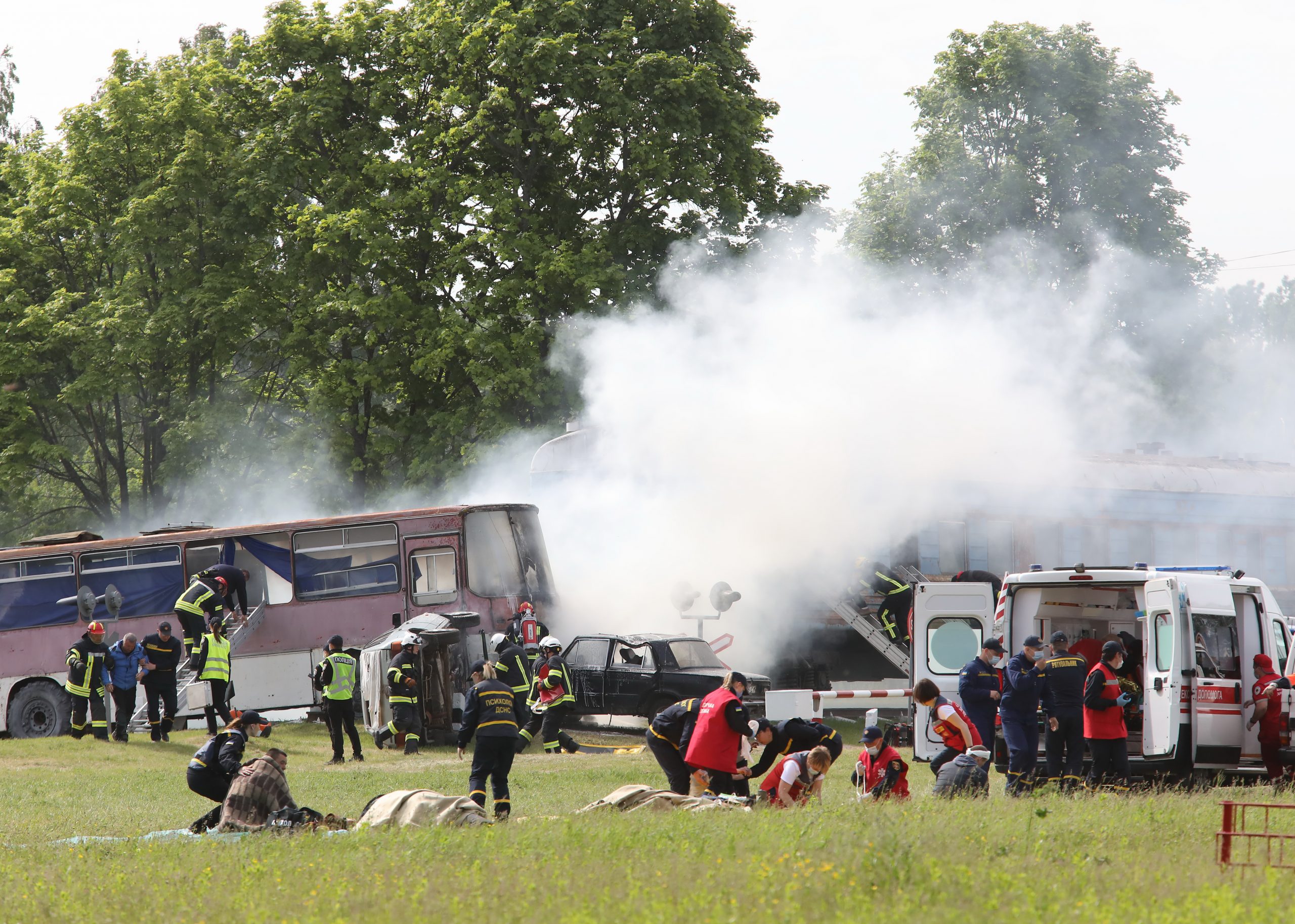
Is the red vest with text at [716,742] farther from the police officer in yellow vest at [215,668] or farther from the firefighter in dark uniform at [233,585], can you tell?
the firefighter in dark uniform at [233,585]

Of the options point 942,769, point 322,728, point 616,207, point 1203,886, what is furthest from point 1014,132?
point 1203,886

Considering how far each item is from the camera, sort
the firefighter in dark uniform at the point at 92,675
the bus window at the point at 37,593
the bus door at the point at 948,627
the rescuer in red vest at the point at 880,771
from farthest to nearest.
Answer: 1. the bus window at the point at 37,593
2. the firefighter in dark uniform at the point at 92,675
3. the bus door at the point at 948,627
4. the rescuer in red vest at the point at 880,771

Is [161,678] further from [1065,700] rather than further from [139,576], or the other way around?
[1065,700]

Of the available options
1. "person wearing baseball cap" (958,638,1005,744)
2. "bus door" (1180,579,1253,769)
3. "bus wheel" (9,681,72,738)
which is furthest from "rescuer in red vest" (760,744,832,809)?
"bus wheel" (9,681,72,738)

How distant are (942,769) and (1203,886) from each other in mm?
3055

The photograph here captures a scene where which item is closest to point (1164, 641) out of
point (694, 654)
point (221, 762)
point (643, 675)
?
point (694, 654)

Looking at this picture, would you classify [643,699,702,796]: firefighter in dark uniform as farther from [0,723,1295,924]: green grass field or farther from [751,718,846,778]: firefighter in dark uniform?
[0,723,1295,924]: green grass field

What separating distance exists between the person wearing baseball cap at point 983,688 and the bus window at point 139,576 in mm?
A: 13050

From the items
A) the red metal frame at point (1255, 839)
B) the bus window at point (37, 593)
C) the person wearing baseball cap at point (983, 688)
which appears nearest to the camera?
the red metal frame at point (1255, 839)

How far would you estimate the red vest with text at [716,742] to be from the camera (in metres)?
10.6

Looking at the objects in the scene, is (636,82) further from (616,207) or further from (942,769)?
(942,769)

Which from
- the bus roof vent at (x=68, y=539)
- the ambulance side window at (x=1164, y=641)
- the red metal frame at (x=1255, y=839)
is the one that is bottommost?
the red metal frame at (x=1255, y=839)

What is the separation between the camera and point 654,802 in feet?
33.6

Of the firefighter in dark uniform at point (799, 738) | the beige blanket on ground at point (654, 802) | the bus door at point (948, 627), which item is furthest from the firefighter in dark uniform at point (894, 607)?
the beige blanket on ground at point (654, 802)
